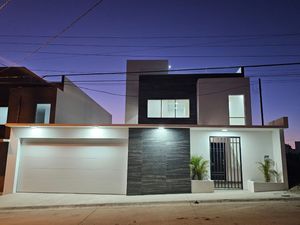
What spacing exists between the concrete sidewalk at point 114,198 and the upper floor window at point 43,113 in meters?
4.81

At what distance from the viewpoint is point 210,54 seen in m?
13.3

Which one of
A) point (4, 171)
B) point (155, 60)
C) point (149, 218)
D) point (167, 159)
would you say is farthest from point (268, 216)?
point (155, 60)

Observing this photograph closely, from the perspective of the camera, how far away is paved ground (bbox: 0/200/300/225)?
22.6ft

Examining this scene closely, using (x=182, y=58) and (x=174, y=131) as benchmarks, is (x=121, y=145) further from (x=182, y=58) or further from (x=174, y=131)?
(x=182, y=58)

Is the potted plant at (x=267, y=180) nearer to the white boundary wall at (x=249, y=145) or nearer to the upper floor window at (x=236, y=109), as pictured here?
the white boundary wall at (x=249, y=145)

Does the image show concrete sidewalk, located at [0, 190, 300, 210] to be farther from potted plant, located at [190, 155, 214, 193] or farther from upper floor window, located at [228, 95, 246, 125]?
upper floor window, located at [228, 95, 246, 125]

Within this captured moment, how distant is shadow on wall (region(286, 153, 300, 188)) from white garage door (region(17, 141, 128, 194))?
8206 millimetres

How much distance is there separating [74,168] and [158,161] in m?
4.07

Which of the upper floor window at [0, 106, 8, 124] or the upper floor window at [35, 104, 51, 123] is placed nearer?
the upper floor window at [0, 106, 8, 124]

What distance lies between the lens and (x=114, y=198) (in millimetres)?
10328

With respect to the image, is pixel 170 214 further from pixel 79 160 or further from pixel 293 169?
pixel 293 169

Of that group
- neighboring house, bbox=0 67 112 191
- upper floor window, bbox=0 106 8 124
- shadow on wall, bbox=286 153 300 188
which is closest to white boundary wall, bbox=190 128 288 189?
shadow on wall, bbox=286 153 300 188

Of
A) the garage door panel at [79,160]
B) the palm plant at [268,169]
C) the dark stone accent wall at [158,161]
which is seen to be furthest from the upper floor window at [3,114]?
the palm plant at [268,169]

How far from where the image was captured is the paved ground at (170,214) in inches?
271
